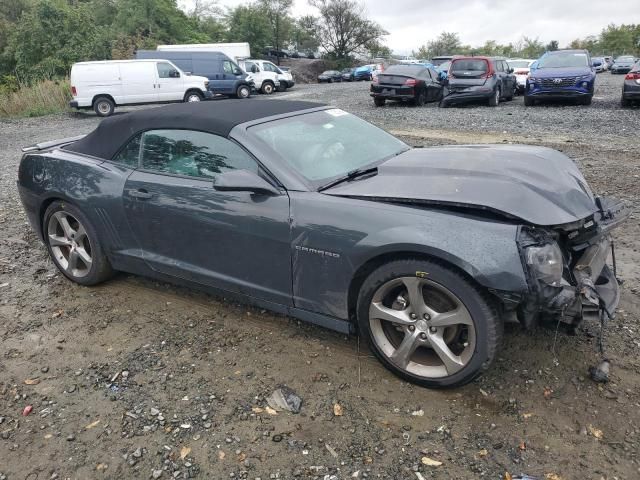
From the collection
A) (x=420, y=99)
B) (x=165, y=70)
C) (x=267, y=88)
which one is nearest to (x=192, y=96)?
(x=165, y=70)

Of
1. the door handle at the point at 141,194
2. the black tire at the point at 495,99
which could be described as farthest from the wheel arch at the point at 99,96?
the door handle at the point at 141,194

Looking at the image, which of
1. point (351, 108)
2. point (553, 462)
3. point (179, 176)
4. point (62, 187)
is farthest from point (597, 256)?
point (351, 108)

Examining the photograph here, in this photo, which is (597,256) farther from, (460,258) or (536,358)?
(460,258)

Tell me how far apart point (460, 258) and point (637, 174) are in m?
5.76

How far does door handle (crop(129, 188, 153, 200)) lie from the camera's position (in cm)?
347

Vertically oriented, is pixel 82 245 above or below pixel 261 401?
above

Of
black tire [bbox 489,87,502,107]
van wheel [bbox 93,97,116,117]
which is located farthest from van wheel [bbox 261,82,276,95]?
black tire [bbox 489,87,502,107]

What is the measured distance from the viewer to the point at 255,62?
1038 inches

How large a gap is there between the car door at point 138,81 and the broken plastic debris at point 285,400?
58.9 feet

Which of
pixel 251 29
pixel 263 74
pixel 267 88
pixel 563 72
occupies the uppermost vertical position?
pixel 251 29

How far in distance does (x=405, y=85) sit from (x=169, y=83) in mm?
8960

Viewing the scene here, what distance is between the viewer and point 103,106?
59.2 feet

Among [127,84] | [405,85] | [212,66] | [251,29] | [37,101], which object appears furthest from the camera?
[251,29]

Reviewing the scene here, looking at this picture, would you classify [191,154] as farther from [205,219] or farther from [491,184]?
[491,184]
